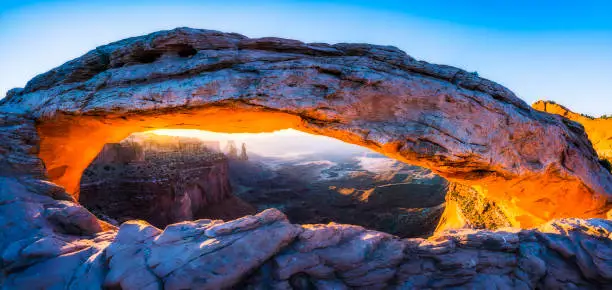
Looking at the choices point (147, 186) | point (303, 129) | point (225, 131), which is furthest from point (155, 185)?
point (303, 129)

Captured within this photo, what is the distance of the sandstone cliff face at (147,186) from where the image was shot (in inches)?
773

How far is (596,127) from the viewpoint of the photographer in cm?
1488

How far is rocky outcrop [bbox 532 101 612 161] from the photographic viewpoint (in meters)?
13.0

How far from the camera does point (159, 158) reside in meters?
27.7

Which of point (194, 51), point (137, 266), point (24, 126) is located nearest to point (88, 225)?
point (137, 266)

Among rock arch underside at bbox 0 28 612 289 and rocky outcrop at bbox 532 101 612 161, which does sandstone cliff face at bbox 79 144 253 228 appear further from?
rocky outcrop at bbox 532 101 612 161

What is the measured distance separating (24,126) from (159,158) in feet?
65.5

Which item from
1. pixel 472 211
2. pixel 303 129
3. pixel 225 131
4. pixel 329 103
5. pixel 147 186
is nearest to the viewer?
pixel 329 103

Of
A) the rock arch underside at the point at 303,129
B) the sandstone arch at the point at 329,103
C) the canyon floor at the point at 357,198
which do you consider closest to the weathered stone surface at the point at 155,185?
the canyon floor at the point at 357,198

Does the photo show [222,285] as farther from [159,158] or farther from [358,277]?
[159,158]

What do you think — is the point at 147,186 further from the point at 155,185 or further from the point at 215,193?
the point at 215,193

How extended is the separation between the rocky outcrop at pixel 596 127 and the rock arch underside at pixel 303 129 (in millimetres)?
3844

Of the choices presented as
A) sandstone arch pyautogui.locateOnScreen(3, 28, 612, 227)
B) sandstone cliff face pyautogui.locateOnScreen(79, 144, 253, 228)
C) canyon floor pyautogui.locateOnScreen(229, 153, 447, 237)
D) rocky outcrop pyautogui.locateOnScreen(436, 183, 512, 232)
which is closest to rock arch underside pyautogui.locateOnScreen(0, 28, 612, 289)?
sandstone arch pyautogui.locateOnScreen(3, 28, 612, 227)

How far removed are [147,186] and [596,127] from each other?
34.5 m
